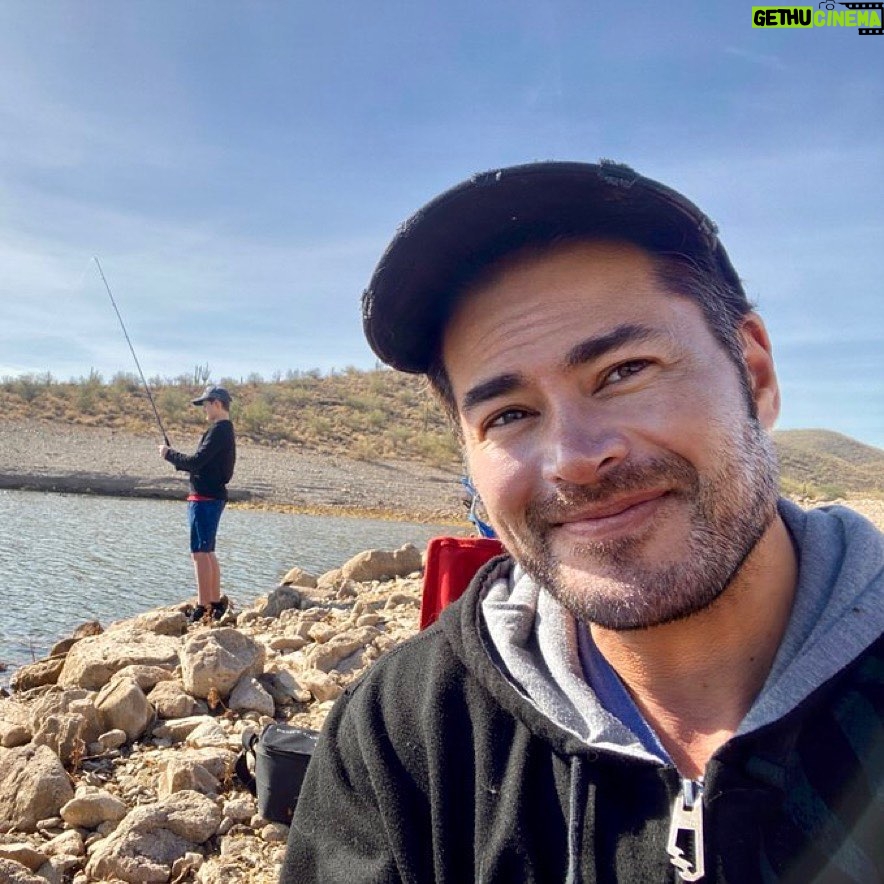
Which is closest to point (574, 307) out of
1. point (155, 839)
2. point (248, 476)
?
point (155, 839)

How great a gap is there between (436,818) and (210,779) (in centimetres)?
249

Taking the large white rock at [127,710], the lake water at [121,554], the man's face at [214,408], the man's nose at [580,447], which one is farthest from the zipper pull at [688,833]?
the man's face at [214,408]

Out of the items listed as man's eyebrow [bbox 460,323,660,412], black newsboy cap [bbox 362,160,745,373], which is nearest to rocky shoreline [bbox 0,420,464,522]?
black newsboy cap [bbox 362,160,745,373]

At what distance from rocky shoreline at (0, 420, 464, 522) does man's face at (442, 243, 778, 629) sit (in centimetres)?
1809

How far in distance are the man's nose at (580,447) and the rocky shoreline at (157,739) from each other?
2295 millimetres

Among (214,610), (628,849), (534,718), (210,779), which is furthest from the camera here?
(214,610)

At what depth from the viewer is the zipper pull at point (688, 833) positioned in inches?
49.4

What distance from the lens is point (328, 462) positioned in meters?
27.6

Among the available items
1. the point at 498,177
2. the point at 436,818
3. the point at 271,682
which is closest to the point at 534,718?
the point at 436,818

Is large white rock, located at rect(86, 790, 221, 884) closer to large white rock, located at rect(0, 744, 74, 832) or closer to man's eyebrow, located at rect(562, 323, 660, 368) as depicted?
large white rock, located at rect(0, 744, 74, 832)

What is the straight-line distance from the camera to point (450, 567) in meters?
3.31

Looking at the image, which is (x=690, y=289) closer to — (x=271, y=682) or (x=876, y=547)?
(x=876, y=547)

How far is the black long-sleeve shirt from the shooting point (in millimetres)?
6871

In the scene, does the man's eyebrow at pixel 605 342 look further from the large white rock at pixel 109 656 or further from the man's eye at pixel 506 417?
the large white rock at pixel 109 656
